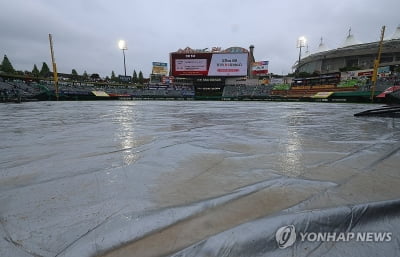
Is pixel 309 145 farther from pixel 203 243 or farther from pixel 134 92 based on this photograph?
pixel 134 92

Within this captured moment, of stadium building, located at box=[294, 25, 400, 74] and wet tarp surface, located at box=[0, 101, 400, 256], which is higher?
stadium building, located at box=[294, 25, 400, 74]

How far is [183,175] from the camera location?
2.36m

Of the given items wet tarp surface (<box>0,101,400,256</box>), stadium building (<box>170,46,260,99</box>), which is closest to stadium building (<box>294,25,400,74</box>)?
A: stadium building (<box>170,46,260,99</box>)

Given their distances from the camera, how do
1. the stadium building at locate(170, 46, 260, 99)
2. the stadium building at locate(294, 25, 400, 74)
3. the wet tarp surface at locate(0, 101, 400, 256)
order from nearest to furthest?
the wet tarp surface at locate(0, 101, 400, 256)
the stadium building at locate(170, 46, 260, 99)
the stadium building at locate(294, 25, 400, 74)

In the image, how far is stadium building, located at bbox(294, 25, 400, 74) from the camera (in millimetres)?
52713

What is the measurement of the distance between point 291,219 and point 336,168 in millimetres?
1493

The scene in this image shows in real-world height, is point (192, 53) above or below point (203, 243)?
above

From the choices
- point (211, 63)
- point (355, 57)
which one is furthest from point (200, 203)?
point (355, 57)

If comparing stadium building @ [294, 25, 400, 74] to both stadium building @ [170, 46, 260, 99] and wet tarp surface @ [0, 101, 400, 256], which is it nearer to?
stadium building @ [170, 46, 260, 99]

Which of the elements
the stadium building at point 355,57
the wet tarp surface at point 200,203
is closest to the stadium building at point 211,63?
the stadium building at point 355,57

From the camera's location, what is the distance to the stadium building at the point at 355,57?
5271 centimetres

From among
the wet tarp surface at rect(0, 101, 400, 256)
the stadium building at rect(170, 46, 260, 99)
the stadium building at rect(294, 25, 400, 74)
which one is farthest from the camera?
the stadium building at rect(294, 25, 400, 74)

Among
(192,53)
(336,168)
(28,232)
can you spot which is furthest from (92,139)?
(192,53)

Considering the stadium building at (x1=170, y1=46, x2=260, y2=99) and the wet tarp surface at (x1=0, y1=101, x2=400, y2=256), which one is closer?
the wet tarp surface at (x1=0, y1=101, x2=400, y2=256)
